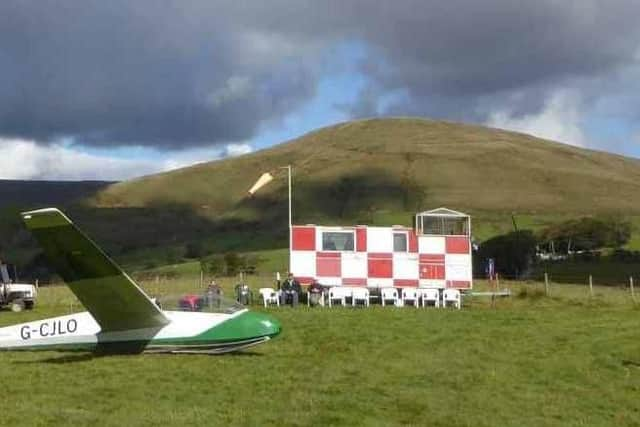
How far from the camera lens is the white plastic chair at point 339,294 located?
31516 millimetres

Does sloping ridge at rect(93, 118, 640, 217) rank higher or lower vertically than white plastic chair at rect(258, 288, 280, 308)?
higher

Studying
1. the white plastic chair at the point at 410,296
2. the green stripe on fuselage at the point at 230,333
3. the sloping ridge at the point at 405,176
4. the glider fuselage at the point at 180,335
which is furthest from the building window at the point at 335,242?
the sloping ridge at the point at 405,176

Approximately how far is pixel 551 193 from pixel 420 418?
122 metres

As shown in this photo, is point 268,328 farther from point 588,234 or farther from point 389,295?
point 588,234

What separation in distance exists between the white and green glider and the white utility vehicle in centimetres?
1667

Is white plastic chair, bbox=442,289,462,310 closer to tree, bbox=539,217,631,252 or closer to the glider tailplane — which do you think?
the glider tailplane

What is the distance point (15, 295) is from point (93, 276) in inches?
779

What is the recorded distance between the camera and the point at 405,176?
14400 cm

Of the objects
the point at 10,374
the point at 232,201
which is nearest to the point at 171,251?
the point at 232,201

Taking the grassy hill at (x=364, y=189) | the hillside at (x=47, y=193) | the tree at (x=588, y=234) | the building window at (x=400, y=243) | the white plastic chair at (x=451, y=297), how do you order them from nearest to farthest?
the white plastic chair at (x=451, y=297) → the building window at (x=400, y=243) → the tree at (x=588, y=234) → the grassy hill at (x=364, y=189) → the hillside at (x=47, y=193)

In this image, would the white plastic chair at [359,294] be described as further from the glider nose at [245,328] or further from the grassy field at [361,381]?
the glider nose at [245,328]

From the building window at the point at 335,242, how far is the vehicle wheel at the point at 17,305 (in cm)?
1072

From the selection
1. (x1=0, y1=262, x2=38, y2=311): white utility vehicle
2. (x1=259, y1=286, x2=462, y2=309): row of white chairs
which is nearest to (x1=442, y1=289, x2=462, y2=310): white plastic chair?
(x1=259, y1=286, x2=462, y2=309): row of white chairs

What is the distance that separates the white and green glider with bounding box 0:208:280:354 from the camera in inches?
586
